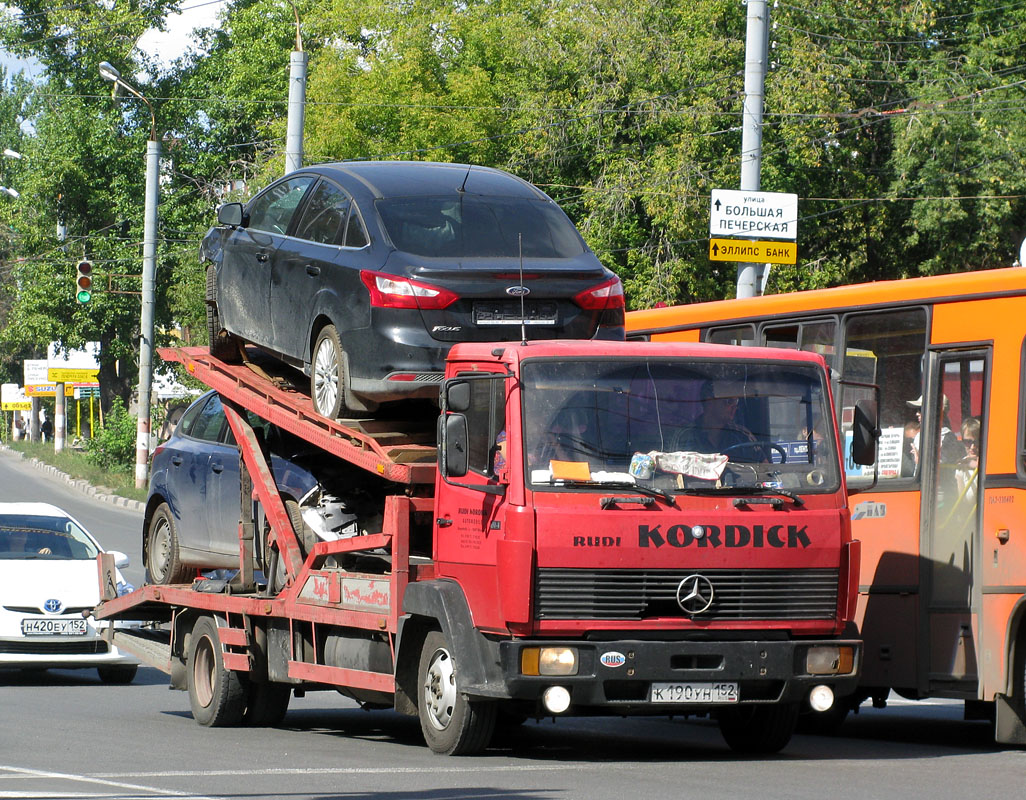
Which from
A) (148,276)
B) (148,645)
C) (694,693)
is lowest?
(148,645)

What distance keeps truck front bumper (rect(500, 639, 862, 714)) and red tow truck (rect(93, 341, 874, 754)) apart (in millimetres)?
11

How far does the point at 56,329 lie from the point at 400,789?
51.3 m

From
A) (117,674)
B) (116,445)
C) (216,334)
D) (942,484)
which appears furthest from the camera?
(116,445)

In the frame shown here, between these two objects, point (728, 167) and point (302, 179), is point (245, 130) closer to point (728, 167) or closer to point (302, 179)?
point (728, 167)

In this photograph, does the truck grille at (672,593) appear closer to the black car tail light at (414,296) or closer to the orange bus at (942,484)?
the orange bus at (942,484)

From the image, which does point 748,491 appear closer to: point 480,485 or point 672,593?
point 672,593

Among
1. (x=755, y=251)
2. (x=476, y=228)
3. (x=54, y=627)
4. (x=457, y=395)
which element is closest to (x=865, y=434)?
(x=457, y=395)

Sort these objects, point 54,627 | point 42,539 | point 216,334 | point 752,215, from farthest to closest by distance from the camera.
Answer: point 752,215, point 42,539, point 54,627, point 216,334

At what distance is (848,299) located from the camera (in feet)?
37.3

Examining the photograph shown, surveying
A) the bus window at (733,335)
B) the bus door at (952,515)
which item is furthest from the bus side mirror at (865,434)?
the bus window at (733,335)

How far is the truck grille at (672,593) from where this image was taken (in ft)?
29.2

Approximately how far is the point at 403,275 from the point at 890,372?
3.31 m

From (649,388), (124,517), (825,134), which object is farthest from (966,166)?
(649,388)

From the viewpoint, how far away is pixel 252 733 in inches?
465
